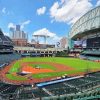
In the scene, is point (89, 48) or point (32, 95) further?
point (89, 48)

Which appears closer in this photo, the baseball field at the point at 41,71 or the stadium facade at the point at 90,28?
the baseball field at the point at 41,71

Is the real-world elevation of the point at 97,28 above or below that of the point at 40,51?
above

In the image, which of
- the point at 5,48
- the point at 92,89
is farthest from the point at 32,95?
the point at 5,48

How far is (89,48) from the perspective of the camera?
449ft

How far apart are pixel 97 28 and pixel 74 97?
10324 centimetres

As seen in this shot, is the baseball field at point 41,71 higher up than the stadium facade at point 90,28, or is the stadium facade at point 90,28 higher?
the stadium facade at point 90,28

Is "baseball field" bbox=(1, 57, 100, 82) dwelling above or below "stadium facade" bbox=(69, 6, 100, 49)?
below

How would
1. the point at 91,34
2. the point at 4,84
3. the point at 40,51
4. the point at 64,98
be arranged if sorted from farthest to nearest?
1. the point at 40,51
2. the point at 91,34
3. the point at 4,84
4. the point at 64,98

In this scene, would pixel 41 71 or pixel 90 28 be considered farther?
pixel 90 28

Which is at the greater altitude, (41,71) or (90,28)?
(90,28)

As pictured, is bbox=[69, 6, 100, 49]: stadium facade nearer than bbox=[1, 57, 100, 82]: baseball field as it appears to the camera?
No

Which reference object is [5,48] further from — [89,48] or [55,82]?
[55,82]

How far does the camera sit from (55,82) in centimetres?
4259

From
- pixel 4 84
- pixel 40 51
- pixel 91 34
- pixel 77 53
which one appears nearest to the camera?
pixel 4 84
